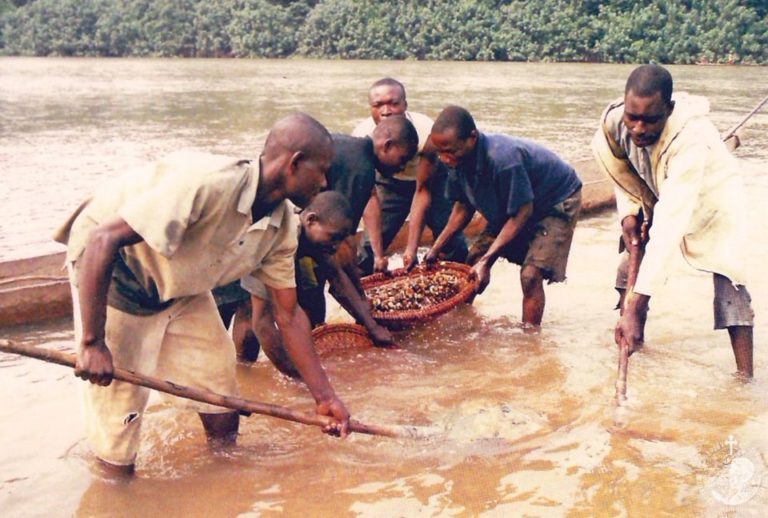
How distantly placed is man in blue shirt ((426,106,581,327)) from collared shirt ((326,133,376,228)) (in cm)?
34

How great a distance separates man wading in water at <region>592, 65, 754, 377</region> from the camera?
3.32 metres

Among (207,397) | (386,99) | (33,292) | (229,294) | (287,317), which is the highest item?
(386,99)

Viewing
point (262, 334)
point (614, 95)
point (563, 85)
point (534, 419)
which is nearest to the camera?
point (534, 419)

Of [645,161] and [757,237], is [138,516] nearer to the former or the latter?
[645,161]

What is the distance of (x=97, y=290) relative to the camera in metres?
2.38

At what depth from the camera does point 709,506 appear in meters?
2.83

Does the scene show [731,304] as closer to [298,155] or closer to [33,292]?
[298,155]

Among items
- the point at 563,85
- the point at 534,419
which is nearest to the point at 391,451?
the point at 534,419

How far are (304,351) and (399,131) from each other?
1.42m

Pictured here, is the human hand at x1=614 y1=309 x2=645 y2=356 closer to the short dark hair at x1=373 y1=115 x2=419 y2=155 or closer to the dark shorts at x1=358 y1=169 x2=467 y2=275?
the short dark hair at x1=373 y1=115 x2=419 y2=155

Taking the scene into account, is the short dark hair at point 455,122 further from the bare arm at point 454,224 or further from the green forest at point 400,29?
the green forest at point 400,29

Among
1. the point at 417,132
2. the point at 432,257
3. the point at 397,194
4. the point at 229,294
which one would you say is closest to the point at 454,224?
the point at 432,257

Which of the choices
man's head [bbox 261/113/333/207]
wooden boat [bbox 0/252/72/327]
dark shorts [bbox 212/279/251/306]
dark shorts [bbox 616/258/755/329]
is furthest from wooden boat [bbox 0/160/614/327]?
dark shorts [bbox 616/258/755/329]

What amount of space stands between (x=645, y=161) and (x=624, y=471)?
4.39 feet
